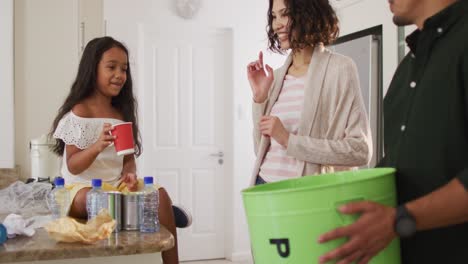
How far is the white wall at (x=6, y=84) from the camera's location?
391 cm

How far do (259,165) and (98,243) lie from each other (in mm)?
616

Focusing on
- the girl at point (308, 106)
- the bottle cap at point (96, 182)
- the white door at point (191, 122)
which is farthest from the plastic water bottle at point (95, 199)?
the white door at point (191, 122)

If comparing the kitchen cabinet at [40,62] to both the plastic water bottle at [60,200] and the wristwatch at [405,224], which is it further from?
the wristwatch at [405,224]

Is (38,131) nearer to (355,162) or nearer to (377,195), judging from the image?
(355,162)

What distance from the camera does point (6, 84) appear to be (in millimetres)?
3936

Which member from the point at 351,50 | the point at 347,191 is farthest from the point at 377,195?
the point at 351,50

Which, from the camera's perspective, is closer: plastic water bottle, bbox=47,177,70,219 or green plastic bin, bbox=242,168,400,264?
green plastic bin, bbox=242,168,400,264

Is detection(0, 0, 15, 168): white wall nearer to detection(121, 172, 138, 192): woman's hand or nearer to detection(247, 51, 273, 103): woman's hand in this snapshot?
detection(121, 172, 138, 192): woman's hand

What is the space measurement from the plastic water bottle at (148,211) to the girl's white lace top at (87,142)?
0.36 meters

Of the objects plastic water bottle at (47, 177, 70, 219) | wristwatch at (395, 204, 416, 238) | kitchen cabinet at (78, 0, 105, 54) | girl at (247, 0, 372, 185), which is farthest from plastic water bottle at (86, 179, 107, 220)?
kitchen cabinet at (78, 0, 105, 54)

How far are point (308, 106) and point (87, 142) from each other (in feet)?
2.69

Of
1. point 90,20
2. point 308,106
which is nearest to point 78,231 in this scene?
point 308,106

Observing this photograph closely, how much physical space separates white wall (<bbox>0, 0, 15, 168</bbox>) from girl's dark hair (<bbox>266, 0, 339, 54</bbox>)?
120 inches

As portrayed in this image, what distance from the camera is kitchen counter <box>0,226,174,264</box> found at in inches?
47.9
